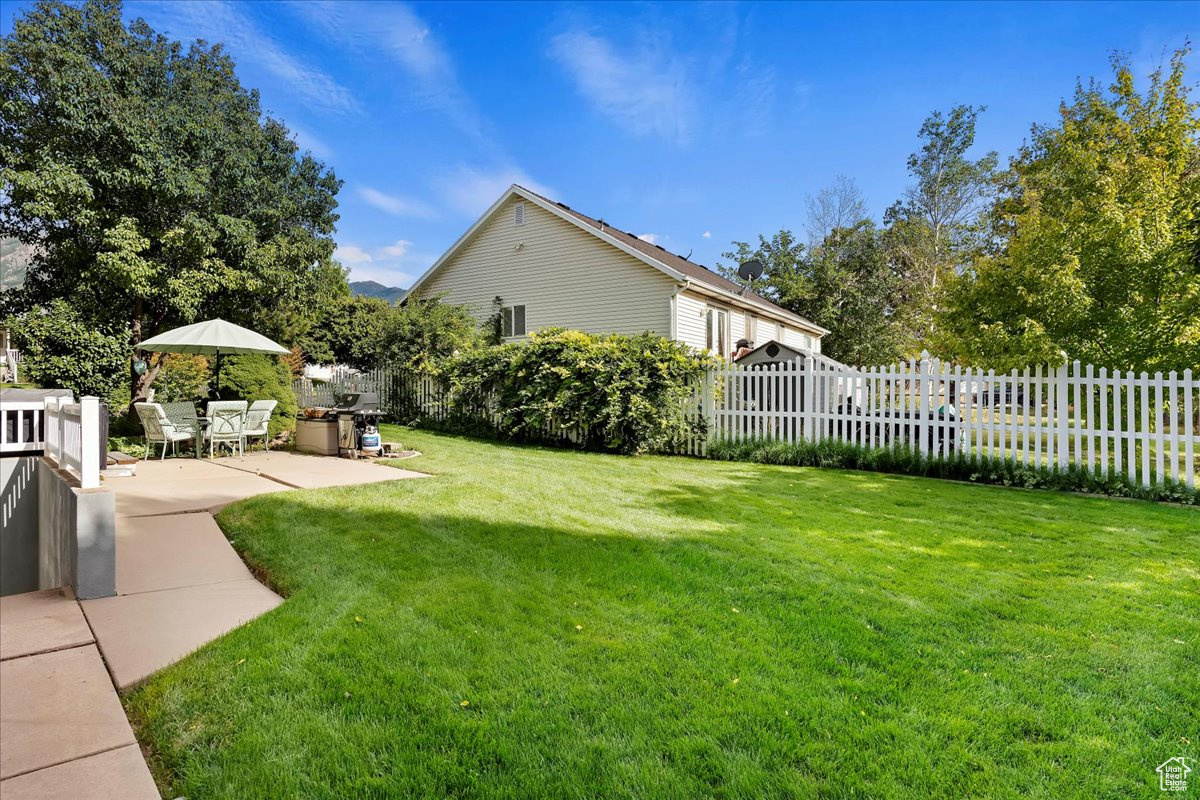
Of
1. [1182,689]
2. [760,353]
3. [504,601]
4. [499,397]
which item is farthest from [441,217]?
[1182,689]

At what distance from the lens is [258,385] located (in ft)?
37.1

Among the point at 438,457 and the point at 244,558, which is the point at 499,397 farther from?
the point at 244,558

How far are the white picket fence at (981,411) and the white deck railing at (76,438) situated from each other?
8522 mm

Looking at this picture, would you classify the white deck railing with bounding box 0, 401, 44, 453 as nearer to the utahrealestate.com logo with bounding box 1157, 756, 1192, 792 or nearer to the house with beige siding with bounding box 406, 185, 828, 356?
the utahrealestate.com logo with bounding box 1157, 756, 1192, 792

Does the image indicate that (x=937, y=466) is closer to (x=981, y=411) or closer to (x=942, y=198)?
(x=981, y=411)

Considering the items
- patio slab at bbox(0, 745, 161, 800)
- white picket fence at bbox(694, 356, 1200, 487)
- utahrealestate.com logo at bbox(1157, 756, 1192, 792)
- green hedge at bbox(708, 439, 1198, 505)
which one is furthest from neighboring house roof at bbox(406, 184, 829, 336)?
patio slab at bbox(0, 745, 161, 800)

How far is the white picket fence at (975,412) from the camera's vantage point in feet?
22.6

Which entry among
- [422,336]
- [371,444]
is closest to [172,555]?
[371,444]

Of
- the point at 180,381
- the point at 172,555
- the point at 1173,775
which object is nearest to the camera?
the point at 1173,775

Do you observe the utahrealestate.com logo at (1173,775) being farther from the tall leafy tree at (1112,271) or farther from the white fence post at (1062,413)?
the tall leafy tree at (1112,271)

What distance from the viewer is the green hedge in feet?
22.6

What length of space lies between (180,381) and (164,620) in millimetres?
12614

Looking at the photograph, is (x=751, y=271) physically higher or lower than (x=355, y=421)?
higher

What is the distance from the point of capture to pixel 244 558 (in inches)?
172
